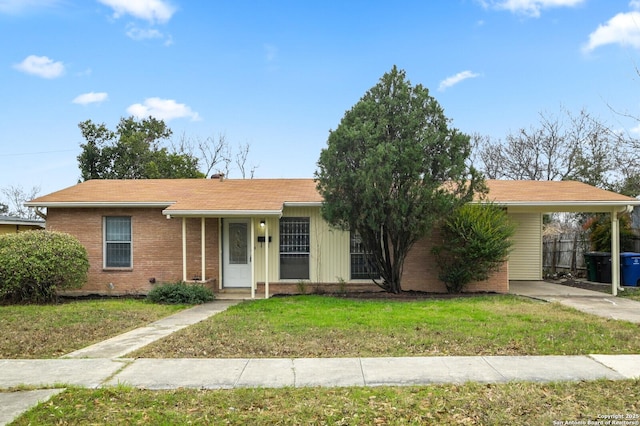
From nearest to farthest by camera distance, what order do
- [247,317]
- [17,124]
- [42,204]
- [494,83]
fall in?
[247,317], [42,204], [494,83], [17,124]

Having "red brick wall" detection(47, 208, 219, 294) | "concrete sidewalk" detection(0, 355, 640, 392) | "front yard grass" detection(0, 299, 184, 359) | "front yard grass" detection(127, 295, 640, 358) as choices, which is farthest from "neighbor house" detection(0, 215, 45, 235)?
"concrete sidewalk" detection(0, 355, 640, 392)

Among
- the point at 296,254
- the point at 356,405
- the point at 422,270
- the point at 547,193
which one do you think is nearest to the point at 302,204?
the point at 296,254

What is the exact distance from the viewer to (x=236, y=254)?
1393 centimetres

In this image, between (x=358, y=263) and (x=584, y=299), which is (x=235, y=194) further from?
(x=584, y=299)

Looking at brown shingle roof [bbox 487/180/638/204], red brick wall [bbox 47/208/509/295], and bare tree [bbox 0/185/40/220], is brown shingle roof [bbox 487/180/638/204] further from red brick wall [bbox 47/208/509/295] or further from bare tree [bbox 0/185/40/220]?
bare tree [bbox 0/185/40/220]

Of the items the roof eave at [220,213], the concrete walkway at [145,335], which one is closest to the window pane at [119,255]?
the roof eave at [220,213]

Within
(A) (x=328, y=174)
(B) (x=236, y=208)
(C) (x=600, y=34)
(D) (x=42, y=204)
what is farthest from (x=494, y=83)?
(D) (x=42, y=204)

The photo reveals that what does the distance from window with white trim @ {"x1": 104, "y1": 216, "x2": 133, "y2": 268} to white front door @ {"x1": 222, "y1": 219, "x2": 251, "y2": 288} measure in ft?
9.07

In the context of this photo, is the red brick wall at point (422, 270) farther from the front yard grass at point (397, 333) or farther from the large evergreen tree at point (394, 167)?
the front yard grass at point (397, 333)

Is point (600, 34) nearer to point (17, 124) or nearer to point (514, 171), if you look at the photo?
point (514, 171)

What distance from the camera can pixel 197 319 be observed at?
948 centimetres

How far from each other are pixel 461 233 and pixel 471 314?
10.8 feet

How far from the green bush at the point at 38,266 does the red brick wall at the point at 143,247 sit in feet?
5.14

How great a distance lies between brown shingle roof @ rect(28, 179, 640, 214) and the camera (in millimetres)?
12898
